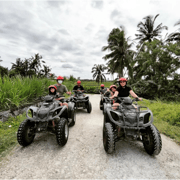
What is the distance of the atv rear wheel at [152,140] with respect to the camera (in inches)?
91.5

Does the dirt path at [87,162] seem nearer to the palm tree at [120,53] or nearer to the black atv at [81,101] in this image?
the black atv at [81,101]

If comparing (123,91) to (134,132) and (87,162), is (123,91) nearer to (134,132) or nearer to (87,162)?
(134,132)

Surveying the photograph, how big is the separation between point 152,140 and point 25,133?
2.87 meters

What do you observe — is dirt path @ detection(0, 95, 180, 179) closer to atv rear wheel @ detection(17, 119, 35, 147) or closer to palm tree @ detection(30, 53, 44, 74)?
atv rear wheel @ detection(17, 119, 35, 147)

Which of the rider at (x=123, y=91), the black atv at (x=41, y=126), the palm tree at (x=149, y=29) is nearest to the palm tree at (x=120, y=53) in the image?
the palm tree at (x=149, y=29)

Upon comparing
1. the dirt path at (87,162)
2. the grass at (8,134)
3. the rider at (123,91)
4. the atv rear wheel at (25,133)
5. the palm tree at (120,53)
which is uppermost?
the palm tree at (120,53)

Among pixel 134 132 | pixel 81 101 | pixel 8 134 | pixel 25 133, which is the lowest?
pixel 8 134

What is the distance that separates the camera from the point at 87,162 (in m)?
2.36

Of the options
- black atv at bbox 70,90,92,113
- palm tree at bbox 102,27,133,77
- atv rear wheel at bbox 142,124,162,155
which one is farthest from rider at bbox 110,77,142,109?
palm tree at bbox 102,27,133,77

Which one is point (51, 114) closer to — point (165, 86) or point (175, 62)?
point (165, 86)

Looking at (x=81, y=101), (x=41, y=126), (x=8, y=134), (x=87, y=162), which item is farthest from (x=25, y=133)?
(x=81, y=101)

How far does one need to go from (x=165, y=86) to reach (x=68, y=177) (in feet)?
54.7

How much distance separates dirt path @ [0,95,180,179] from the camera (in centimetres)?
204

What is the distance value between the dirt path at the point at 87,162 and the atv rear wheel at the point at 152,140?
201 millimetres
